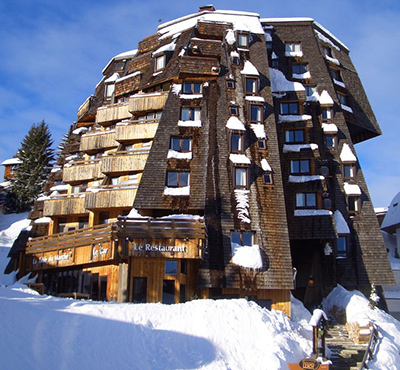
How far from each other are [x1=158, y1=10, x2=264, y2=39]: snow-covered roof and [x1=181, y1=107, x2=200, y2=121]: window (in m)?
9.95

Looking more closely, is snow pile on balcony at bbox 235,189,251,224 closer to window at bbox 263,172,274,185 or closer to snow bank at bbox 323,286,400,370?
window at bbox 263,172,274,185

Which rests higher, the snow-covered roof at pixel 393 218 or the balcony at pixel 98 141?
the balcony at pixel 98 141

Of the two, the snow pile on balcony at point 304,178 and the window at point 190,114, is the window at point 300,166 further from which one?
the window at point 190,114

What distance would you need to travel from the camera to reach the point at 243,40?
41750 millimetres

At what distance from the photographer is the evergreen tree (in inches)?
2660

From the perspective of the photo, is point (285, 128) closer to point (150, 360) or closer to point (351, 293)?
point (351, 293)

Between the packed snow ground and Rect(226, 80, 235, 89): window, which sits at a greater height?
Rect(226, 80, 235, 89): window

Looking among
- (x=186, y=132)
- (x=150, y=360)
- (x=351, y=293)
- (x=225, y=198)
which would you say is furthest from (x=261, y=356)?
(x=186, y=132)

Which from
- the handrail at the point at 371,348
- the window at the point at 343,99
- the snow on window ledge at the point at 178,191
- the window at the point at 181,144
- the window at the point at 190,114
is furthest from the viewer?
the window at the point at 343,99

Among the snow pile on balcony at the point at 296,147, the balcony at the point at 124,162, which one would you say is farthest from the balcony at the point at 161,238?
the snow pile on balcony at the point at 296,147

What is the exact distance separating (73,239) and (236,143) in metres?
12.8

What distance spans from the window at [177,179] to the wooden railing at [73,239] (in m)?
5.78

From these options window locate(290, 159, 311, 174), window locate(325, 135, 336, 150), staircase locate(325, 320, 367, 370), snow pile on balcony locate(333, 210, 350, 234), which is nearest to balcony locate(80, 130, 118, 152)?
window locate(290, 159, 311, 174)

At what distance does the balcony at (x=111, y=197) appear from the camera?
35781 millimetres
